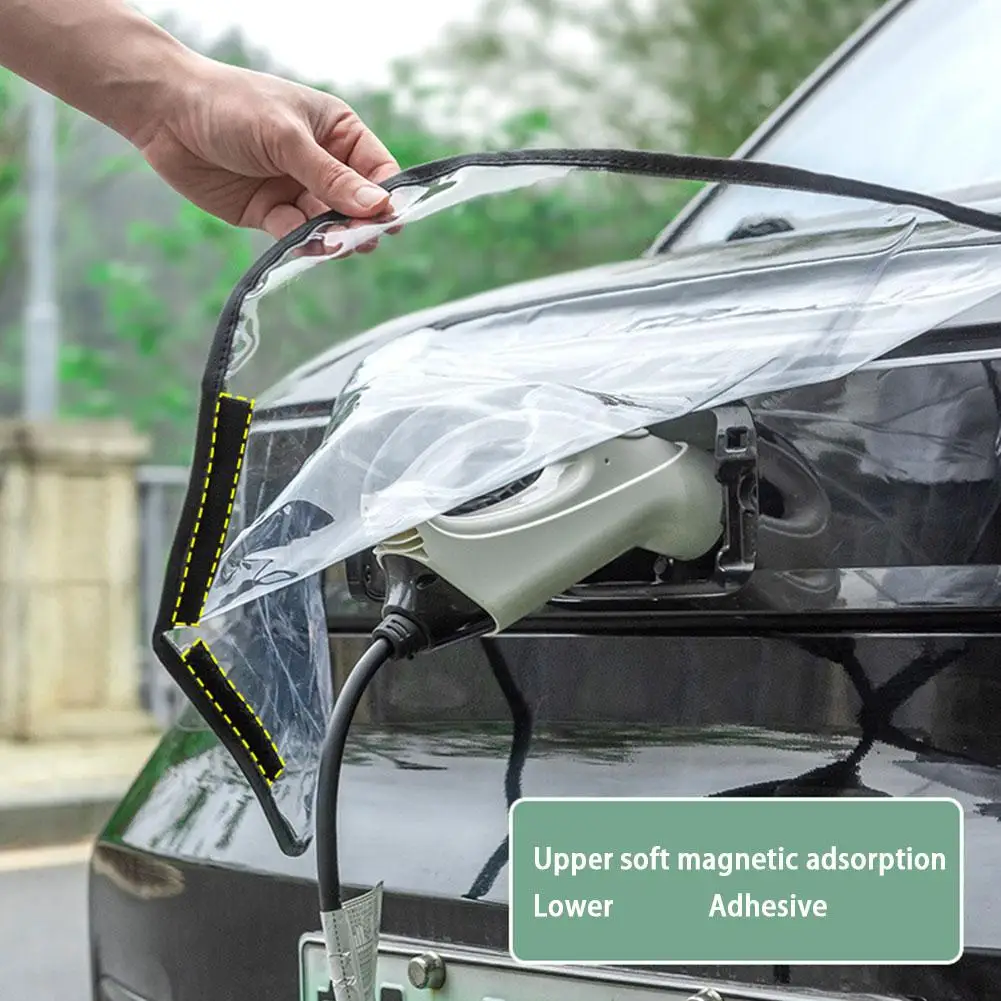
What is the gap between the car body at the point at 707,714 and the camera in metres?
1.13

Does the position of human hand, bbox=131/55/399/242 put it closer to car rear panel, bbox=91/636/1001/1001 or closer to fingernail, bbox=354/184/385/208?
fingernail, bbox=354/184/385/208

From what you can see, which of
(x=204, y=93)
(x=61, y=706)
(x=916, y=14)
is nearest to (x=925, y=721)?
(x=204, y=93)

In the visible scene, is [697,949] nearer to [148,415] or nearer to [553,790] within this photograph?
[553,790]

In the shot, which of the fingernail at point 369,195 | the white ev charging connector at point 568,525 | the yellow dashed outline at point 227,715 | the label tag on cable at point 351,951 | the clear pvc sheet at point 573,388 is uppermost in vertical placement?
the fingernail at point 369,195

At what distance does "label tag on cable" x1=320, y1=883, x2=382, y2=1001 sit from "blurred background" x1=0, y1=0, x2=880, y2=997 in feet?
8.00

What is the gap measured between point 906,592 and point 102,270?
1288 cm

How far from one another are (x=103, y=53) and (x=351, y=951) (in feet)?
3.10

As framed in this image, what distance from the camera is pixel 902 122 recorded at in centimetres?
191

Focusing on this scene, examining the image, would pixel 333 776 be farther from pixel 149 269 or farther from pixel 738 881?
pixel 149 269

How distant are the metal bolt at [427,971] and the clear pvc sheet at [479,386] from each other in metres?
0.15

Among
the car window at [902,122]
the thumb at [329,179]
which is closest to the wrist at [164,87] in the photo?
the thumb at [329,179]

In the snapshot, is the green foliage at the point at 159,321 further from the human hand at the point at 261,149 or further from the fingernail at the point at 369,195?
the fingernail at the point at 369,195

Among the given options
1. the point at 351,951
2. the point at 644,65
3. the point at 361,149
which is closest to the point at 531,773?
the point at 351,951

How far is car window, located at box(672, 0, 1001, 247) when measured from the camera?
1719 millimetres
